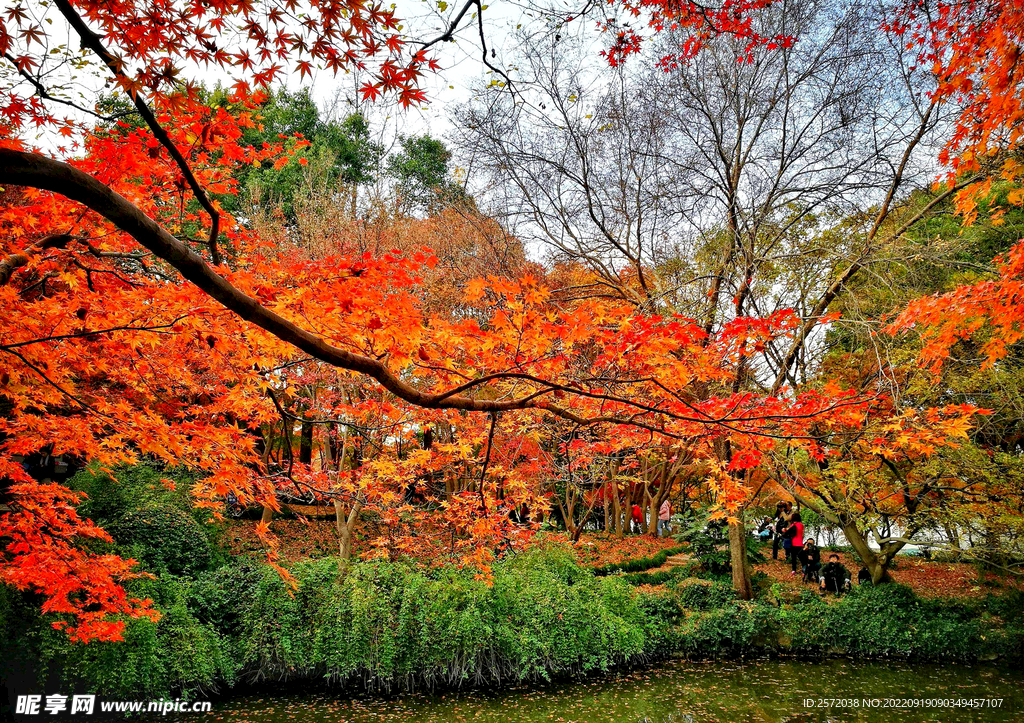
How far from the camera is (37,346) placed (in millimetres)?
3521

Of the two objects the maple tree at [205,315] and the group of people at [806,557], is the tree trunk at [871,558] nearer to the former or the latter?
the group of people at [806,557]

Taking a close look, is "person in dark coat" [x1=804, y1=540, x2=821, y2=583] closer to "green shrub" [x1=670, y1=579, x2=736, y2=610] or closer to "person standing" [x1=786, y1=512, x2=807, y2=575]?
"person standing" [x1=786, y1=512, x2=807, y2=575]

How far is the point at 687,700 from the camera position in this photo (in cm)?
719

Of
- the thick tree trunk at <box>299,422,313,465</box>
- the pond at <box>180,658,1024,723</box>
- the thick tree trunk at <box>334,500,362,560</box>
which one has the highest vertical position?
the thick tree trunk at <box>299,422,313,465</box>

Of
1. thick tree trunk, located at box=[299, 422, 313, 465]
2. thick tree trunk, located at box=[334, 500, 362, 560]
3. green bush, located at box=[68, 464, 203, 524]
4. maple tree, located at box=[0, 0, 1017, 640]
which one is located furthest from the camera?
thick tree trunk, located at box=[299, 422, 313, 465]

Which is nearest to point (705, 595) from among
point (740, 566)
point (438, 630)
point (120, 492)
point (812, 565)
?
point (740, 566)

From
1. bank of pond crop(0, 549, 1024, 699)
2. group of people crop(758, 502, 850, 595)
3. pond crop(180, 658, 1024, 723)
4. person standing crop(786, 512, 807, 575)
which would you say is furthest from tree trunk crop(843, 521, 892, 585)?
pond crop(180, 658, 1024, 723)

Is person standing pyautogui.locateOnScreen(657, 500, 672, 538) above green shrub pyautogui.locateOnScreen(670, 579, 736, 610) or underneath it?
above

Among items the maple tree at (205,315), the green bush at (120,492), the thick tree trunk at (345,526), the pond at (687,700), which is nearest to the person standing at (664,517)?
the pond at (687,700)

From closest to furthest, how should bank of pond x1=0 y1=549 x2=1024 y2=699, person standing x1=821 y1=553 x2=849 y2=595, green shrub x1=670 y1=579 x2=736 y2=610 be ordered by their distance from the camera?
bank of pond x1=0 y1=549 x2=1024 y2=699 < green shrub x1=670 y1=579 x2=736 y2=610 < person standing x1=821 y1=553 x2=849 y2=595

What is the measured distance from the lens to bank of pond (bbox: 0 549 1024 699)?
6066mm

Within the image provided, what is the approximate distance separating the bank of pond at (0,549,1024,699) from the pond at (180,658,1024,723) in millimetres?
295

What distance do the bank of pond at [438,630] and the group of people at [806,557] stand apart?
932 mm

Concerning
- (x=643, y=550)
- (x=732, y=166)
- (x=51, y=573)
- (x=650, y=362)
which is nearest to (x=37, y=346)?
(x=51, y=573)
